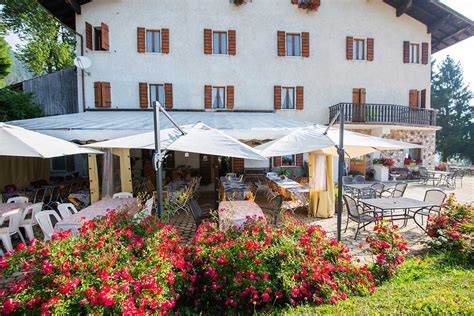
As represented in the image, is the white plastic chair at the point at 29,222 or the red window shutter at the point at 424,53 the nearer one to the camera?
the white plastic chair at the point at 29,222

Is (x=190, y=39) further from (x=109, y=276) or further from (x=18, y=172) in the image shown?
(x=109, y=276)

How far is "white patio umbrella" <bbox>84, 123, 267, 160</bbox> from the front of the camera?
151 inches

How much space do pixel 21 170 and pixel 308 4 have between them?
16.4 m

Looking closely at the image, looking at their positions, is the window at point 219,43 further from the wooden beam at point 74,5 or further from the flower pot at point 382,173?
the flower pot at point 382,173

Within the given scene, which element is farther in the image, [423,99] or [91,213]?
[423,99]

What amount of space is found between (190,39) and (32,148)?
10.8m

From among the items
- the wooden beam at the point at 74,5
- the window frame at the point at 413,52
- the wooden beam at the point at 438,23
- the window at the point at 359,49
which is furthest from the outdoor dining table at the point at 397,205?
the wooden beam at the point at 74,5

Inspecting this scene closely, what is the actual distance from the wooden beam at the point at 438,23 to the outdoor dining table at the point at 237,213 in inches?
671

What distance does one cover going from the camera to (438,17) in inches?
555

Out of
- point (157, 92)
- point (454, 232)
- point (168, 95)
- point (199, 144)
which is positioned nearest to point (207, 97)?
point (168, 95)

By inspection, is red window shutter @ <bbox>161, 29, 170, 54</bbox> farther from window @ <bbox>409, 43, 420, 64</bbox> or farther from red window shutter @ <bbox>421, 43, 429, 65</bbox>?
red window shutter @ <bbox>421, 43, 429, 65</bbox>

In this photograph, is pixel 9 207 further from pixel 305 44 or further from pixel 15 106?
pixel 305 44

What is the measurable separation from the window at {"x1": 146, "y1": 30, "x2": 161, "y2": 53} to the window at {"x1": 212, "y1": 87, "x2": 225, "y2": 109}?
12.4ft

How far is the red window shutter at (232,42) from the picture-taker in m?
13.1
